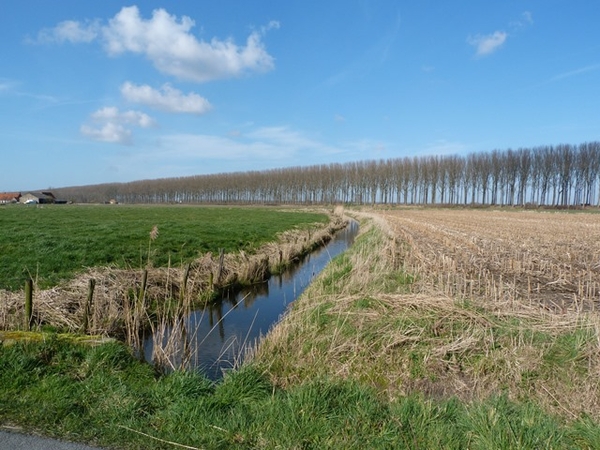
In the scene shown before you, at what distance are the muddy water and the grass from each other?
141 cm

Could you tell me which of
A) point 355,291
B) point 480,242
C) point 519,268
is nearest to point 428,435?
point 355,291

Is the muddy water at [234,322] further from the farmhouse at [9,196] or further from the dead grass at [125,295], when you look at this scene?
the farmhouse at [9,196]

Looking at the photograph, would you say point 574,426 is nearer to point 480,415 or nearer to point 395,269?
point 480,415

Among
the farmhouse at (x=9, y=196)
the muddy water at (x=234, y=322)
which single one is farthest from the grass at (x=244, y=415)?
the farmhouse at (x=9, y=196)

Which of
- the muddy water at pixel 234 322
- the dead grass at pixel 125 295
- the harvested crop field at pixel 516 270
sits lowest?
the muddy water at pixel 234 322

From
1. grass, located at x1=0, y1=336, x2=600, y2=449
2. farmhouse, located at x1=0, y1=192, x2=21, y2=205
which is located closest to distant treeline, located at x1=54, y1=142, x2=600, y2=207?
farmhouse, located at x1=0, y1=192, x2=21, y2=205

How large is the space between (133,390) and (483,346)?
5.21 meters

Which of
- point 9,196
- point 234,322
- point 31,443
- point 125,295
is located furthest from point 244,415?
point 9,196

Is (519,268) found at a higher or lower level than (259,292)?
higher

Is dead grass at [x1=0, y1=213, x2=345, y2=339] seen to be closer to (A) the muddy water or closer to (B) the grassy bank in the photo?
(A) the muddy water

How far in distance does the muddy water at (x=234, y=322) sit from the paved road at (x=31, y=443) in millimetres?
2647

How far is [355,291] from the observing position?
10.4 m

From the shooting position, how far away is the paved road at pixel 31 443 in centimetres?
389

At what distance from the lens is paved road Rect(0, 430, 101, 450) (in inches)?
153
